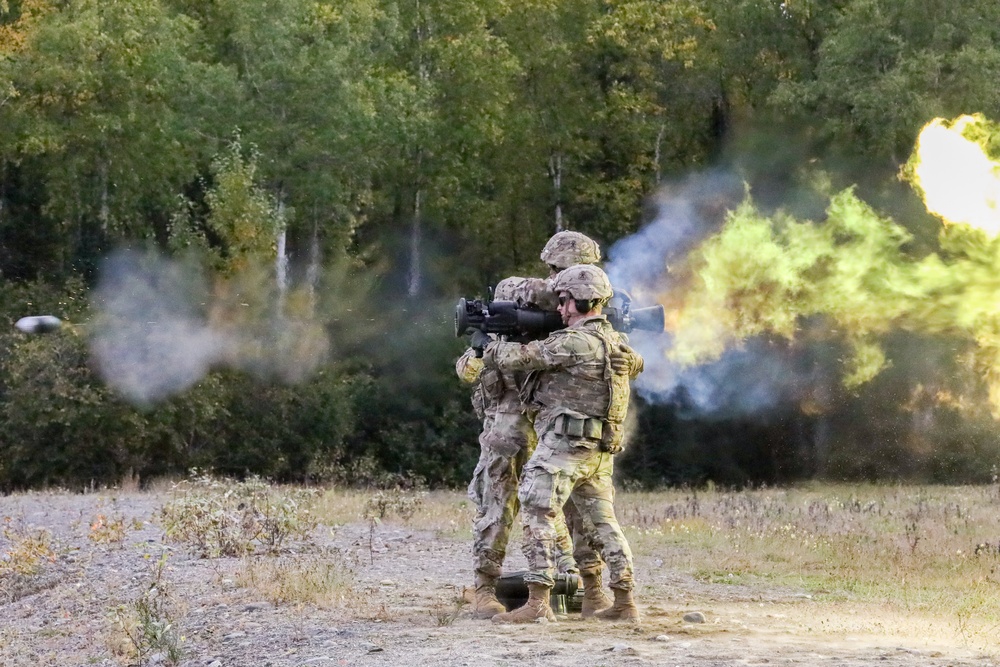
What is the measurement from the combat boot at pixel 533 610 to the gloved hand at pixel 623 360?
4.93 ft

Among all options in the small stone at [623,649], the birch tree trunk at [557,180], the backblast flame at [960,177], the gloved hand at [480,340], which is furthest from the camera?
the birch tree trunk at [557,180]

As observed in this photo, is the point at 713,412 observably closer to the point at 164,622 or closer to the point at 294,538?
the point at 294,538

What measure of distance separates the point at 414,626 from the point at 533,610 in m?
0.81

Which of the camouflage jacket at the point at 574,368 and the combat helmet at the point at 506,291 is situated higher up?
the combat helmet at the point at 506,291

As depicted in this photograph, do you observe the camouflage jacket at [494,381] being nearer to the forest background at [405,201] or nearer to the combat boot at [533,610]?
the combat boot at [533,610]

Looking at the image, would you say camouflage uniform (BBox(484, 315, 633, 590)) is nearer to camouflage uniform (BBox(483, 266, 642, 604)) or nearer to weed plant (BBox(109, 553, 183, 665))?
camouflage uniform (BBox(483, 266, 642, 604))

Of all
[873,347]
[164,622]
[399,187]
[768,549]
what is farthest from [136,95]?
[164,622]

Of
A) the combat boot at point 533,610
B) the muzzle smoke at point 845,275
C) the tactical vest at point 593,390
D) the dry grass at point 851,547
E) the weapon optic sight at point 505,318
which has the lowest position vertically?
the combat boot at point 533,610

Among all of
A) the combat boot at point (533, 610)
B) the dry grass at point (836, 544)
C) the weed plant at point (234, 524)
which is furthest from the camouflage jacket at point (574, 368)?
the weed plant at point (234, 524)

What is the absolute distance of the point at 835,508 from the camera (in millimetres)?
21453

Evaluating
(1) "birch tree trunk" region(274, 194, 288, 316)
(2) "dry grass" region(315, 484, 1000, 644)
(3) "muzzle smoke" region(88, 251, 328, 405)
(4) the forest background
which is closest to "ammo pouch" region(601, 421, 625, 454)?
(2) "dry grass" region(315, 484, 1000, 644)

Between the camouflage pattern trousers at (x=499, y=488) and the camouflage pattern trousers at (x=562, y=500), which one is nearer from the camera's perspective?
the camouflage pattern trousers at (x=562, y=500)

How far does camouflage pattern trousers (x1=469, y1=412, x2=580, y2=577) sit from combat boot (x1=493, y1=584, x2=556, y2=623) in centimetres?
50

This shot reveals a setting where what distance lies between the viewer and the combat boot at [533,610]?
10.9 m
